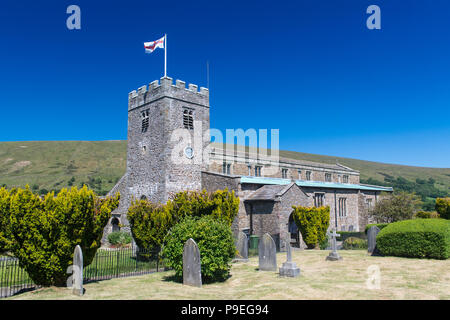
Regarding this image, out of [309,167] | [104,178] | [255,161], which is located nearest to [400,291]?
[255,161]

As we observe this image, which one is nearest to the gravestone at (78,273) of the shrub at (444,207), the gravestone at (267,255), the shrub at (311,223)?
the gravestone at (267,255)

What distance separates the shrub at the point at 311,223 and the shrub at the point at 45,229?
17.1m

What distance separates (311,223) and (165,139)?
14213 mm

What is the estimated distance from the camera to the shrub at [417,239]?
53.8 ft

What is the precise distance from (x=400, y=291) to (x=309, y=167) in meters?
33.6

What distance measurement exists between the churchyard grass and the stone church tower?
1184 cm

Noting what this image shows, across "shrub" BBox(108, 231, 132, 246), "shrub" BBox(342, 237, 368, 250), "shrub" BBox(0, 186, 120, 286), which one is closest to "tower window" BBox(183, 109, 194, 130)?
"shrub" BBox(108, 231, 132, 246)

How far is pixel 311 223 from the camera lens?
25.0m

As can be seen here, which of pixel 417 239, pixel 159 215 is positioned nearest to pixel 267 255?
pixel 159 215

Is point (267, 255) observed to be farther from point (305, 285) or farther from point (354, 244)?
point (354, 244)

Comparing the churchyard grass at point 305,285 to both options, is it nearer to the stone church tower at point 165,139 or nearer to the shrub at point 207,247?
the shrub at point 207,247

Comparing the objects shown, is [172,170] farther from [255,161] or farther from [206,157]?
[255,161]

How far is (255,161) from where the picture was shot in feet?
120

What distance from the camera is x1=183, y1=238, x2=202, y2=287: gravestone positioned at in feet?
41.9
